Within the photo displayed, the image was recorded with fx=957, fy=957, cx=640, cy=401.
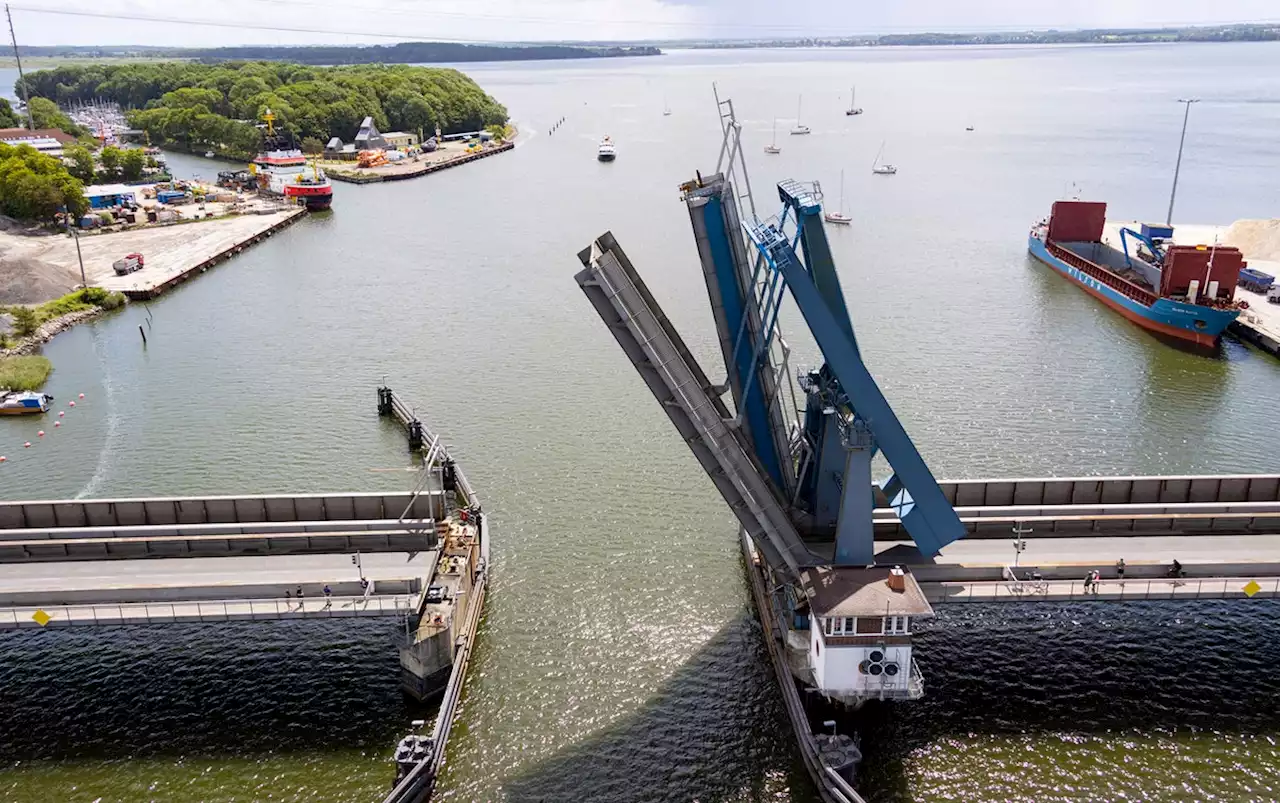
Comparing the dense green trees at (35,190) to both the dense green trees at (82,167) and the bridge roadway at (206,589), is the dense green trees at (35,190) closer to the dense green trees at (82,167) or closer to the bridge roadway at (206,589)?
the dense green trees at (82,167)

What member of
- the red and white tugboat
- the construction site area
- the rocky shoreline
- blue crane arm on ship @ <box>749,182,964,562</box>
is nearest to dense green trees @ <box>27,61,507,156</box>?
the red and white tugboat

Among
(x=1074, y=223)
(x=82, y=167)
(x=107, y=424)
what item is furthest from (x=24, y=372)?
(x=1074, y=223)

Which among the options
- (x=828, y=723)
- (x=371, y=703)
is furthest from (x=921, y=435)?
(x=371, y=703)

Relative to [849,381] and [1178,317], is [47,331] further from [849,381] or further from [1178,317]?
[1178,317]

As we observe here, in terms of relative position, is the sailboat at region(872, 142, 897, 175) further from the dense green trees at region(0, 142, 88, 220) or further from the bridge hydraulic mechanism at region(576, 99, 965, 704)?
the bridge hydraulic mechanism at region(576, 99, 965, 704)

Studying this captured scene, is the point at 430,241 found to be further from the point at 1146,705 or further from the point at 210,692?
the point at 1146,705
